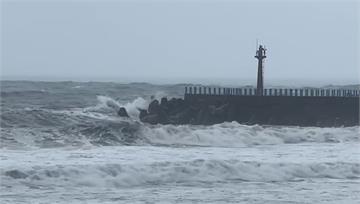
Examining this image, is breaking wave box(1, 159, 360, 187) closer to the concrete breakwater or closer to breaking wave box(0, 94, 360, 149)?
breaking wave box(0, 94, 360, 149)

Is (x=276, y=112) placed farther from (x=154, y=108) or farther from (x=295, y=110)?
(x=154, y=108)

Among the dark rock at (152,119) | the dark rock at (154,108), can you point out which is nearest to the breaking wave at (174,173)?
the dark rock at (152,119)

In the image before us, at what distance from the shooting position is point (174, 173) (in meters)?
13.9

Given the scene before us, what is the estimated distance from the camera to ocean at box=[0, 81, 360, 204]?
12.1m

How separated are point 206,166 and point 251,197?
267cm

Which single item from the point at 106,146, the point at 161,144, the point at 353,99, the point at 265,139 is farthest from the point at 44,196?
the point at 353,99

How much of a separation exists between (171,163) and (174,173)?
2.28 ft

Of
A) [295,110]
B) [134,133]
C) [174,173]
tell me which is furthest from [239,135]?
[174,173]

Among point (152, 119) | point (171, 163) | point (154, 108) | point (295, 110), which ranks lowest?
point (171, 163)

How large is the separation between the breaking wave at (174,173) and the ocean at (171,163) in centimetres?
2

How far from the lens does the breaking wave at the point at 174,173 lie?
42.5ft

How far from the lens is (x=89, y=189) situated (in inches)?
491

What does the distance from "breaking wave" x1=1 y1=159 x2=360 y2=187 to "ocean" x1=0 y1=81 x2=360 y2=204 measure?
0.06 feet

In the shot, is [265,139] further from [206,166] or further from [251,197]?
[251,197]
